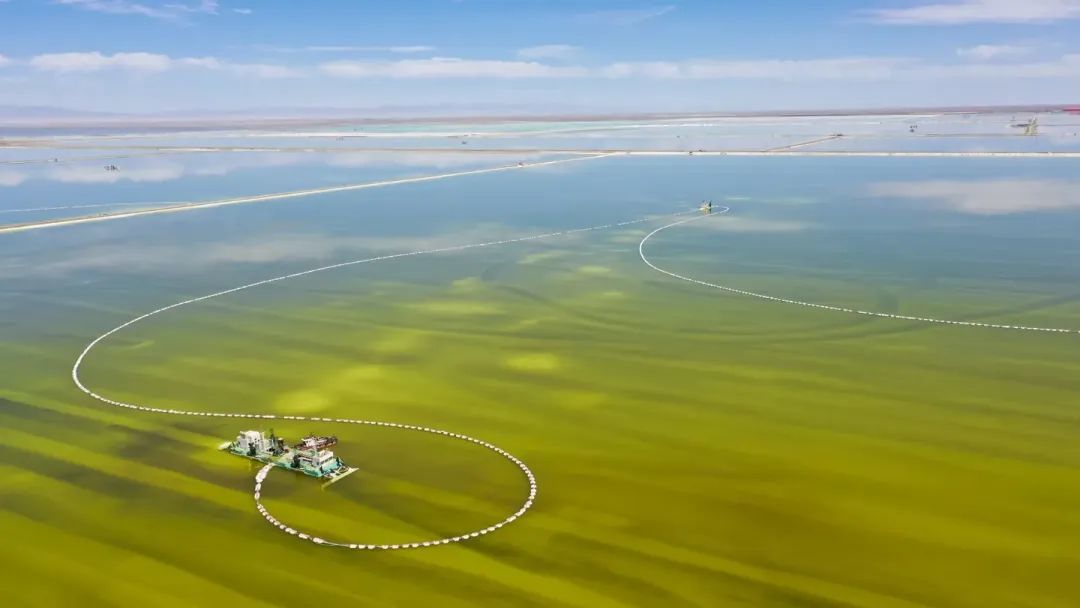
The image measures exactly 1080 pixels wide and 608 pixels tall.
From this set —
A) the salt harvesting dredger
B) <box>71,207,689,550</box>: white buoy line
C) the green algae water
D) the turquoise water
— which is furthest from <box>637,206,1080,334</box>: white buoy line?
the turquoise water

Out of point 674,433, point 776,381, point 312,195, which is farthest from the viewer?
point 312,195

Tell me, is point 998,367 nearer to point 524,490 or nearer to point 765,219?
point 524,490

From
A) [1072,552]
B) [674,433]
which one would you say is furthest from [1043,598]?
[674,433]

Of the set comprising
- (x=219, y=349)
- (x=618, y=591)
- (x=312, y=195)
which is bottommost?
(x=618, y=591)

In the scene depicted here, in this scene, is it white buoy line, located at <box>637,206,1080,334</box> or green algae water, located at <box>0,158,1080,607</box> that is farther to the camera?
white buoy line, located at <box>637,206,1080,334</box>

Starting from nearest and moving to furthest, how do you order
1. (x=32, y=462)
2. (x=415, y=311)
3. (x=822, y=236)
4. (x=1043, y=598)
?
(x=1043, y=598) < (x=32, y=462) < (x=415, y=311) < (x=822, y=236)

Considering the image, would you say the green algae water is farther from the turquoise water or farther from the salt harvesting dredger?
the turquoise water

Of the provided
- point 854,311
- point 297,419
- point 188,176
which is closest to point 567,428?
point 297,419
